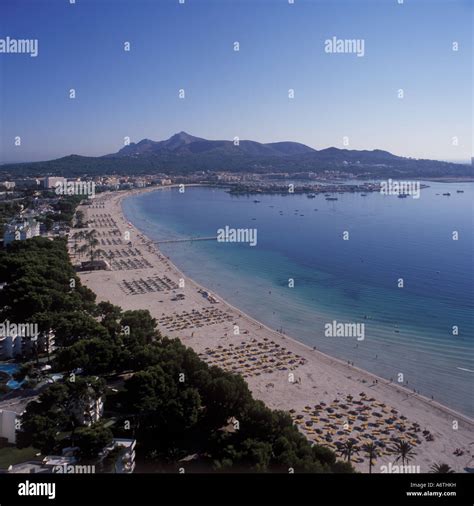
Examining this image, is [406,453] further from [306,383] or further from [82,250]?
[82,250]

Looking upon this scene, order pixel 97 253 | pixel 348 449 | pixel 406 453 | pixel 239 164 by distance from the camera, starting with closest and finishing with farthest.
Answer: pixel 348 449, pixel 406 453, pixel 97 253, pixel 239 164

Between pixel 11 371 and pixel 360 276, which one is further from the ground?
pixel 360 276

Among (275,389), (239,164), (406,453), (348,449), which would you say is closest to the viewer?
(348,449)

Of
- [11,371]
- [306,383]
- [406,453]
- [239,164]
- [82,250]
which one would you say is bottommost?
[406,453]

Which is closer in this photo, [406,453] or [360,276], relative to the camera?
[406,453]

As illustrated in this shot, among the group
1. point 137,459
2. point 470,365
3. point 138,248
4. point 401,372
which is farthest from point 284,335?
point 138,248

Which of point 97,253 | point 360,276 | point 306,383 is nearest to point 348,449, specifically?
point 306,383
